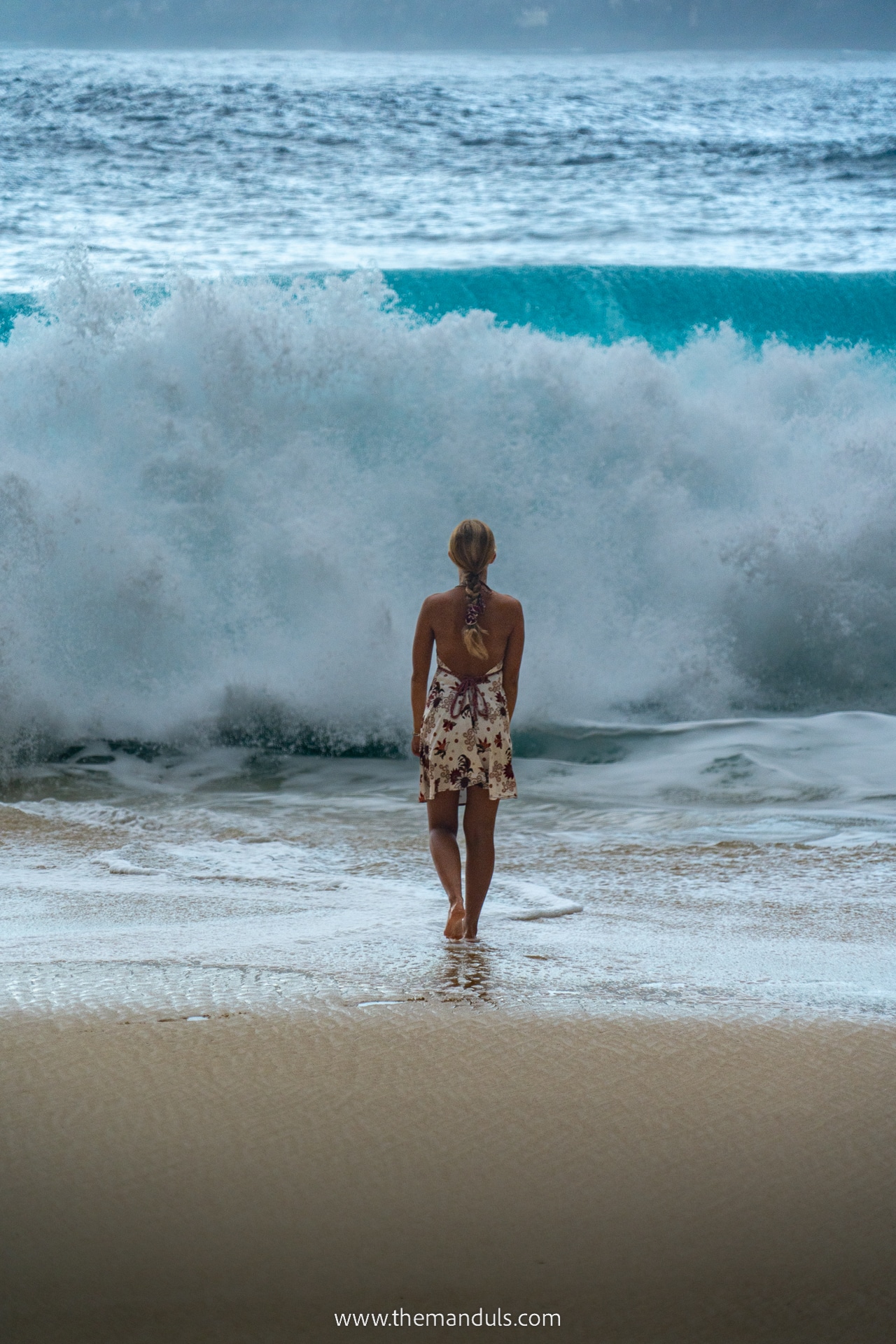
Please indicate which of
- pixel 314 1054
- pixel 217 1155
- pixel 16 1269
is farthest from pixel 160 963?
pixel 16 1269

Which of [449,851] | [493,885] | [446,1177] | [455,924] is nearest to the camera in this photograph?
[446,1177]

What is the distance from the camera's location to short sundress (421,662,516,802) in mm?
3908

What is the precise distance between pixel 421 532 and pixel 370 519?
412 millimetres

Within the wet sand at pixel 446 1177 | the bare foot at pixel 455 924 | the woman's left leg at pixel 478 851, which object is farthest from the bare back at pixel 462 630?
the wet sand at pixel 446 1177

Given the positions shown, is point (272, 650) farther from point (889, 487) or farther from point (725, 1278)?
point (725, 1278)

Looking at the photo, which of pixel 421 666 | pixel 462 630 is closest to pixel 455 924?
pixel 421 666

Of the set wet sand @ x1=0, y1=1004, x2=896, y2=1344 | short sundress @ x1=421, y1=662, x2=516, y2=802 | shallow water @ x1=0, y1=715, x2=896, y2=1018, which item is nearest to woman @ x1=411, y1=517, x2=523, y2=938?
short sundress @ x1=421, y1=662, x2=516, y2=802

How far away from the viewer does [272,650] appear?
8453mm

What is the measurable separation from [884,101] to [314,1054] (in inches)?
636

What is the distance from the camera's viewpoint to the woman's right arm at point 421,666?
13.0 feet

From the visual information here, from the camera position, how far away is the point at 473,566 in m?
3.82

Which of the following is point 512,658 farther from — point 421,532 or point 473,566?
Result: point 421,532

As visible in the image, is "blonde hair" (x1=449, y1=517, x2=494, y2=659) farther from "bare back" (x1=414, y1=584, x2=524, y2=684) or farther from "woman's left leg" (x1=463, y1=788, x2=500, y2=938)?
"woman's left leg" (x1=463, y1=788, x2=500, y2=938)

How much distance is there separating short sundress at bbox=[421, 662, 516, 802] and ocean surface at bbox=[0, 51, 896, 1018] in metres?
0.54
